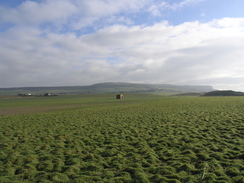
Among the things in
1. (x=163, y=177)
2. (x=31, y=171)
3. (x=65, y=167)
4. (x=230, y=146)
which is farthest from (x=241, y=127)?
(x=31, y=171)

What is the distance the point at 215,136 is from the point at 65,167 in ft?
36.8

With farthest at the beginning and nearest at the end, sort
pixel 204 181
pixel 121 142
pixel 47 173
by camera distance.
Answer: pixel 121 142 < pixel 47 173 < pixel 204 181

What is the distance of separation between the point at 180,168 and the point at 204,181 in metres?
1.41

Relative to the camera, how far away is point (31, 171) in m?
8.62

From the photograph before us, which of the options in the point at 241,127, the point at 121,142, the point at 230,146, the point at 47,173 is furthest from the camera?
the point at 241,127

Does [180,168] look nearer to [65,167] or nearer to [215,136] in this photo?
[65,167]

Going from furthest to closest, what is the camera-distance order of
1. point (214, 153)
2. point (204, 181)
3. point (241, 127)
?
point (241, 127) → point (214, 153) → point (204, 181)

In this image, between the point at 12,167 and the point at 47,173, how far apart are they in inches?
88.6

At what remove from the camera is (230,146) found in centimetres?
1142

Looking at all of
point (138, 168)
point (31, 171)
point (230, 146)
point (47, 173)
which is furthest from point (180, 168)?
point (31, 171)

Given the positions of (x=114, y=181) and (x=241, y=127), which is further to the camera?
(x=241, y=127)

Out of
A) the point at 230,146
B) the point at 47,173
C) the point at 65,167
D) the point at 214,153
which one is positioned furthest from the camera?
the point at 230,146

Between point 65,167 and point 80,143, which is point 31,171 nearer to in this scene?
point 65,167

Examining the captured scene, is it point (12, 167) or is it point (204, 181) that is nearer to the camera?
point (204, 181)
